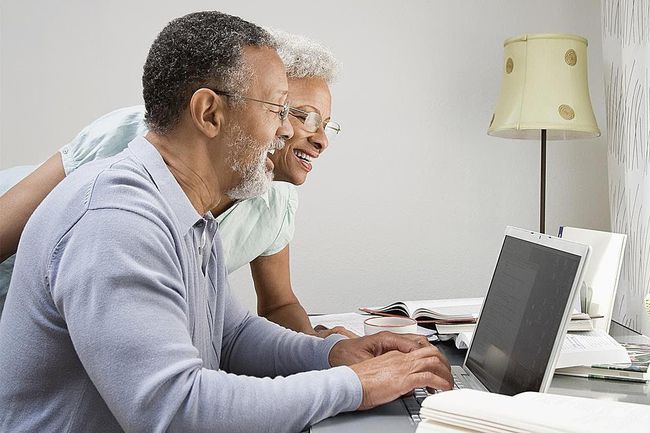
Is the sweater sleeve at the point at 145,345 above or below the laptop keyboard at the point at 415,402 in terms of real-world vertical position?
above

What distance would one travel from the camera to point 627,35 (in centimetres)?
220

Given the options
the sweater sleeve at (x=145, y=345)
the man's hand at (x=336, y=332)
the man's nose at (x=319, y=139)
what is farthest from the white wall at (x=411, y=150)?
the sweater sleeve at (x=145, y=345)

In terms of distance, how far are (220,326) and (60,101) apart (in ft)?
5.31

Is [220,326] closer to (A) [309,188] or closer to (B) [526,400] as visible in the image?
(B) [526,400]

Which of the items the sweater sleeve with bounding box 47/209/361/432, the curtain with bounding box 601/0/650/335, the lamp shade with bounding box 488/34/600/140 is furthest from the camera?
the lamp shade with bounding box 488/34/600/140

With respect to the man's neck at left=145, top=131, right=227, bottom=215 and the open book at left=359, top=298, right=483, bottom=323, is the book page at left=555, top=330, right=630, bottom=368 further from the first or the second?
the man's neck at left=145, top=131, right=227, bottom=215

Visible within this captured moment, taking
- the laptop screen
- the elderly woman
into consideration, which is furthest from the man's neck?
the laptop screen

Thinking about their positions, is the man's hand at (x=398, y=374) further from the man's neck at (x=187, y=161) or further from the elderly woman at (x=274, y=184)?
the elderly woman at (x=274, y=184)

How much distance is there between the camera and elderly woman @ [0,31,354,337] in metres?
1.40

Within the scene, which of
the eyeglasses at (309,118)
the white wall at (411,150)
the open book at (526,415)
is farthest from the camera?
the white wall at (411,150)

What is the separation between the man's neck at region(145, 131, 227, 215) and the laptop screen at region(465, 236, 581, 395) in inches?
19.5

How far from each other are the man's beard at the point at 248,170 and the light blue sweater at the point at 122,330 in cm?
11

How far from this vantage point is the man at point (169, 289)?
92 centimetres

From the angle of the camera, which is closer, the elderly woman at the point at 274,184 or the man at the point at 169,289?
the man at the point at 169,289
